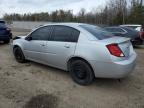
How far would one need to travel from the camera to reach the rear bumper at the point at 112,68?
4363 mm

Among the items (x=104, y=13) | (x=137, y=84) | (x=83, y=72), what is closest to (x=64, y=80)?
(x=83, y=72)

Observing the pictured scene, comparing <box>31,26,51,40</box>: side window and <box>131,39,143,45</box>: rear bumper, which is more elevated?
<box>31,26,51,40</box>: side window

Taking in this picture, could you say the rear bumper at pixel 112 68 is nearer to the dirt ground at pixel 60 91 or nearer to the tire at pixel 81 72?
the tire at pixel 81 72

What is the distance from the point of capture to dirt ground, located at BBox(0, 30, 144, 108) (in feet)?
13.3

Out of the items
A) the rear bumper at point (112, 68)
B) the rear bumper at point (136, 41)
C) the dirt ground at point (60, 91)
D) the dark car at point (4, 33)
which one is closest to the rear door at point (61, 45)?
the dirt ground at point (60, 91)

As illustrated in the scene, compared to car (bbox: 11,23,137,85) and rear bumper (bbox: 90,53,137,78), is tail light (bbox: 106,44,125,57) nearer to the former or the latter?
car (bbox: 11,23,137,85)

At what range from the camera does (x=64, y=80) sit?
5.38 metres

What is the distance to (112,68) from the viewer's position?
14.4 feet

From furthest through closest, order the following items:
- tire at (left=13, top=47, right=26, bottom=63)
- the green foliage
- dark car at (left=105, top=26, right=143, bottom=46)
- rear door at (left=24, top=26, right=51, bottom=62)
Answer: the green foliage
dark car at (left=105, top=26, right=143, bottom=46)
tire at (left=13, top=47, right=26, bottom=63)
rear door at (left=24, top=26, right=51, bottom=62)

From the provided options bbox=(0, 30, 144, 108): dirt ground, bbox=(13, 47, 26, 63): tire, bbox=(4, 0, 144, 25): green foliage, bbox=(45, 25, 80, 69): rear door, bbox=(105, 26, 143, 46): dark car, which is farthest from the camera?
bbox=(4, 0, 144, 25): green foliage

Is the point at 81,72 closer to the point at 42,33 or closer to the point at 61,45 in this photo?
the point at 61,45

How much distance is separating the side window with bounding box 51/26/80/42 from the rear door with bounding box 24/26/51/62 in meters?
0.30

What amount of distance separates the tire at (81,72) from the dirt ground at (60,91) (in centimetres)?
15

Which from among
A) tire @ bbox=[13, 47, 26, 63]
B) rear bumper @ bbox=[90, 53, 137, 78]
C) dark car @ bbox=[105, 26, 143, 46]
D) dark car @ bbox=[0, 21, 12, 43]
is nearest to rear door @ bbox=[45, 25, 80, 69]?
rear bumper @ bbox=[90, 53, 137, 78]
